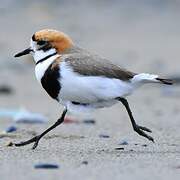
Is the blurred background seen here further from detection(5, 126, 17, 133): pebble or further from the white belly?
the white belly

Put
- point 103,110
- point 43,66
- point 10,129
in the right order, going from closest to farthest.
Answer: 1. point 43,66
2. point 10,129
3. point 103,110

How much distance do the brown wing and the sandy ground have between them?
1.75 feet

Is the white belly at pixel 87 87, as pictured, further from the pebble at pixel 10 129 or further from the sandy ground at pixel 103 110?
the pebble at pixel 10 129

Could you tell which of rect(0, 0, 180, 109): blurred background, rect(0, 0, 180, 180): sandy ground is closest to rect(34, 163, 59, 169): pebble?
rect(0, 0, 180, 180): sandy ground

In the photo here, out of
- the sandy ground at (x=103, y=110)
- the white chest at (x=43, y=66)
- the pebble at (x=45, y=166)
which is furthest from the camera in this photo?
the white chest at (x=43, y=66)

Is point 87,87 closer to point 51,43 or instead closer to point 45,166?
point 51,43

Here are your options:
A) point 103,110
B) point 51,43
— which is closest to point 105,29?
point 103,110

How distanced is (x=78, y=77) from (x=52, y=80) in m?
0.19

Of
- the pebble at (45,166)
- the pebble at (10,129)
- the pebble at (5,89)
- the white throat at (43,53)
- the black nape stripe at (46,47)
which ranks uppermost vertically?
the black nape stripe at (46,47)

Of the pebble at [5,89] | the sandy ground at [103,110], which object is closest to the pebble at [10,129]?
the sandy ground at [103,110]

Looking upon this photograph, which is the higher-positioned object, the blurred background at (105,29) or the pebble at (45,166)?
the pebble at (45,166)

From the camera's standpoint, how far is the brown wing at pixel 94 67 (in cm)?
565

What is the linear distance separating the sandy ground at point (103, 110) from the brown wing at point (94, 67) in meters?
0.53

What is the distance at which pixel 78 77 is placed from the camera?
18.5 ft
